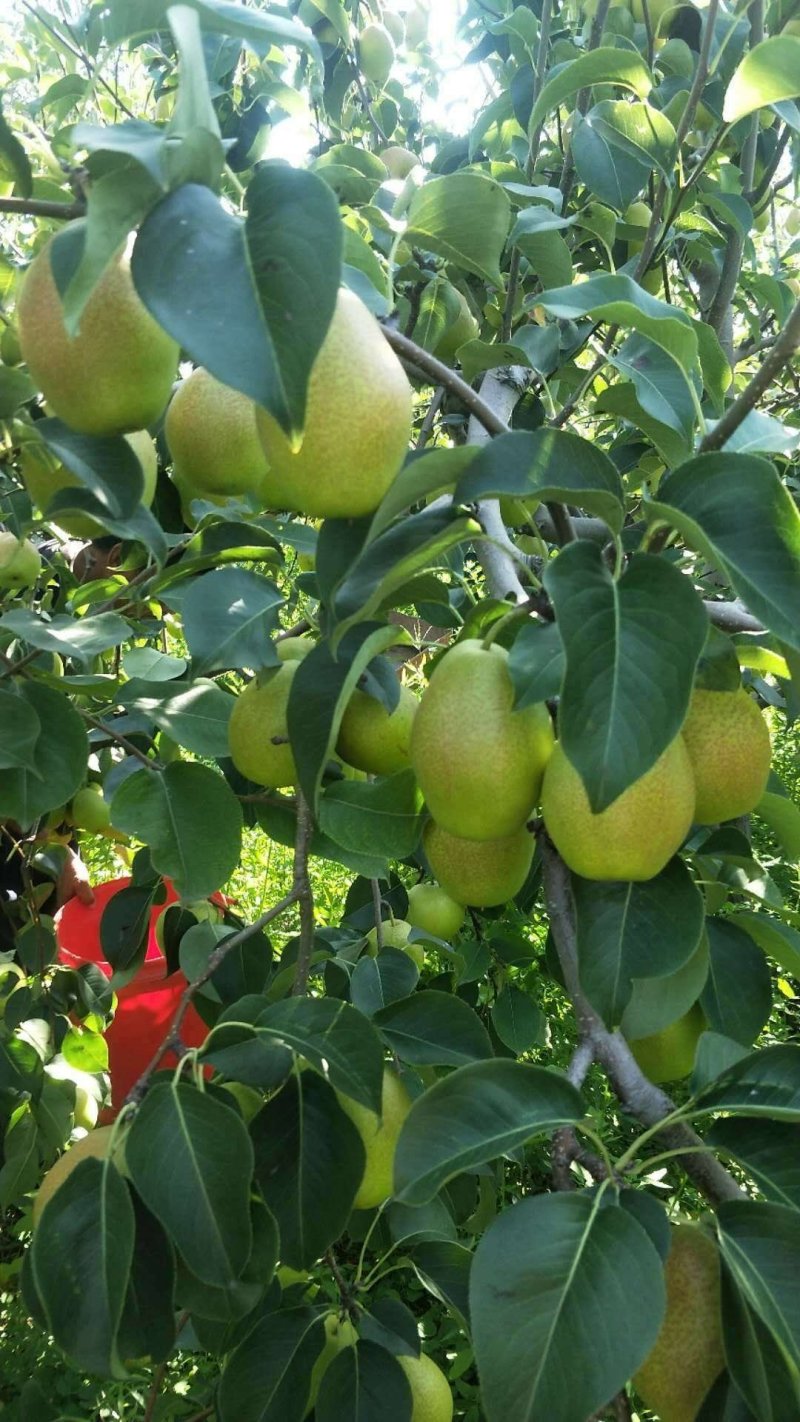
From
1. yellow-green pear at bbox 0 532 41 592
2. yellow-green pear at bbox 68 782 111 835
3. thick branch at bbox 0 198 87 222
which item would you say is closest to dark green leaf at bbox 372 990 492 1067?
thick branch at bbox 0 198 87 222

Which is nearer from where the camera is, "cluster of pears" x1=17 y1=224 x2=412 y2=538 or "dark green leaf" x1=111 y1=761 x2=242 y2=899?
"cluster of pears" x1=17 y1=224 x2=412 y2=538

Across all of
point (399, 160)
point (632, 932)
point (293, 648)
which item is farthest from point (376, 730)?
point (399, 160)

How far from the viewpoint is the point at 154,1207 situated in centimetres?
69

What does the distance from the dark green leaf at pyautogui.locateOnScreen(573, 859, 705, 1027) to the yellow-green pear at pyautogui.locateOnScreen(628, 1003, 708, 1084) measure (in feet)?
0.66

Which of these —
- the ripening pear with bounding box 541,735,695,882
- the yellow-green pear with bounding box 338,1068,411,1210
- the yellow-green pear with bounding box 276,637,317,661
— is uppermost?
the ripening pear with bounding box 541,735,695,882

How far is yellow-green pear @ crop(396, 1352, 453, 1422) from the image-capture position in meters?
0.94

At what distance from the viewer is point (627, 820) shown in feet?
2.03

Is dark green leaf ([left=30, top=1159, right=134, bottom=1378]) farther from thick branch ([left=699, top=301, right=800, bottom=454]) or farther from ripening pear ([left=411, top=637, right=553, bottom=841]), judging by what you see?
thick branch ([left=699, top=301, right=800, bottom=454])

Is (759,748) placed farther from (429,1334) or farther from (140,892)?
(429,1334)

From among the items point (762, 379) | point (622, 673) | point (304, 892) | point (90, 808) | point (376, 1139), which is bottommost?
point (90, 808)

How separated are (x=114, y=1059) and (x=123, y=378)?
208cm

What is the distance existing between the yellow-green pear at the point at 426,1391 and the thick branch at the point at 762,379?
806mm

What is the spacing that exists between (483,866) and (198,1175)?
0.94 feet

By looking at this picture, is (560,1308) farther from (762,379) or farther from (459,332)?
(459,332)
